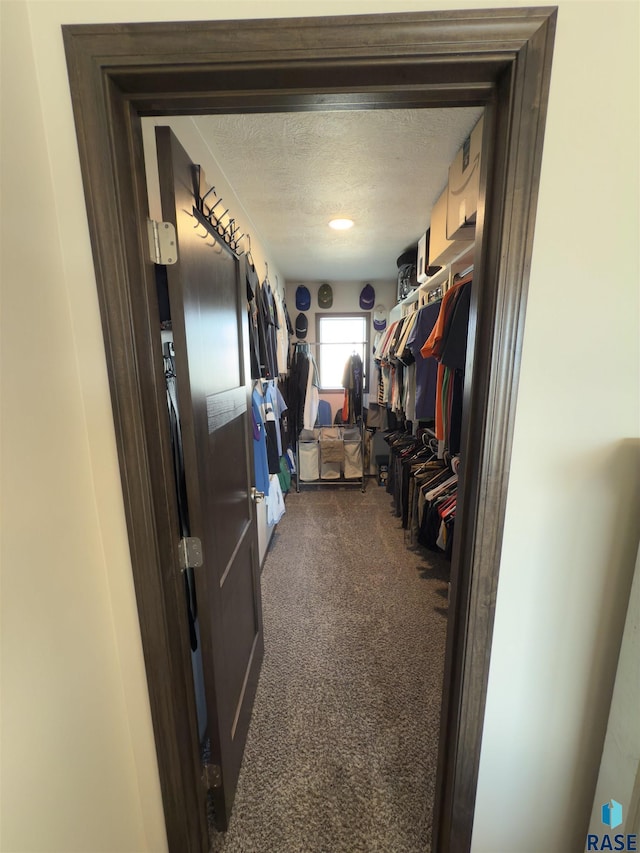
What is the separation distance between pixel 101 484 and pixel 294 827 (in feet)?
4.63

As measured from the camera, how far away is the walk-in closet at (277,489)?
3.34 feet

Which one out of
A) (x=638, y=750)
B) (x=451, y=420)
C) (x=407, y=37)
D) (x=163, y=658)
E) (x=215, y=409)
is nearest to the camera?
(x=407, y=37)

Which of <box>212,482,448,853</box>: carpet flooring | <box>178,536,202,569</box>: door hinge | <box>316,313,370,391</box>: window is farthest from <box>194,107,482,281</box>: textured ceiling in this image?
<box>212,482,448,853</box>: carpet flooring

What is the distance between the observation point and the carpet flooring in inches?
46.4

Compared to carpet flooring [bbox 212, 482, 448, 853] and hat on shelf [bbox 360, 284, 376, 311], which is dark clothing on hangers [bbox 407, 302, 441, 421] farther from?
hat on shelf [bbox 360, 284, 376, 311]

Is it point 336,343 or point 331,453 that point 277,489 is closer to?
point 331,453

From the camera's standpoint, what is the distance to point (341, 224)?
2.53 m

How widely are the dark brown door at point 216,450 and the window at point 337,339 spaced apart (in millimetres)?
3258

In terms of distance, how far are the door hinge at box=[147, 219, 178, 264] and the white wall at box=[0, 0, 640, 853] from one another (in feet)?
0.47

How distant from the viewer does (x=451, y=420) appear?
6.11ft

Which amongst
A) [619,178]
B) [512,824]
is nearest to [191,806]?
[512,824]

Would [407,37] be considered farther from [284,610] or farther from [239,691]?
[284,610]

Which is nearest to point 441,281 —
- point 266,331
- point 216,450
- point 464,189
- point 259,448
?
point 464,189

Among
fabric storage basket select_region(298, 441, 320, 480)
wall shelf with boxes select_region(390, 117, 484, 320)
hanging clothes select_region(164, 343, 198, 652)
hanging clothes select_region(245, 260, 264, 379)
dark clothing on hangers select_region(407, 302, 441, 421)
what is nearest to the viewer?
hanging clothes select_region(164, 343, 198, 652)
